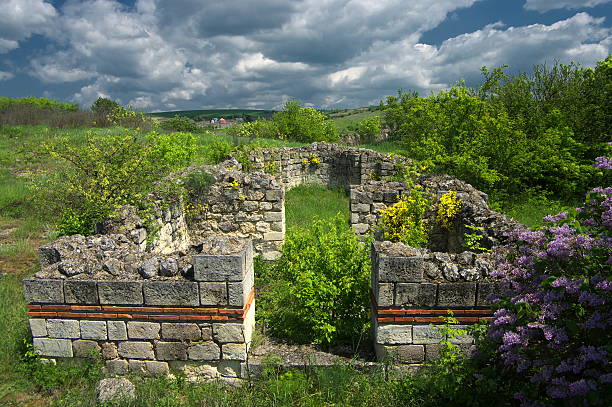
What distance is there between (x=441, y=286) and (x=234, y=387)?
2806 mm

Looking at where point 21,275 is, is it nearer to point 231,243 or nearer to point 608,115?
point 231,243

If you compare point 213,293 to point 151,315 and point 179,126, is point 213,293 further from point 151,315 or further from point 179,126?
point 179,126

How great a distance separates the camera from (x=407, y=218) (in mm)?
7852

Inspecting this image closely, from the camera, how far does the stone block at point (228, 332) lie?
15.4 ft

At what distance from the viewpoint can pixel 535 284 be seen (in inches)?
125

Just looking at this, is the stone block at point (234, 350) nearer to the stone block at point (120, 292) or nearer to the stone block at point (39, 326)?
the stone block at point (120, 292)

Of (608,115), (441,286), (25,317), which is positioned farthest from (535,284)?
(608,115)

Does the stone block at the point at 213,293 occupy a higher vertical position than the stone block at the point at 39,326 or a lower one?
higher

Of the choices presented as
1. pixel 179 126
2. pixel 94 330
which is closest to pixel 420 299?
pixel 94 330

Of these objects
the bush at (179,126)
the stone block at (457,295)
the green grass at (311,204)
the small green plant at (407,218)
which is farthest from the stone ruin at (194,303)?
the bush at (179,126)

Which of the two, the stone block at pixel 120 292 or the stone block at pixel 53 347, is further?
the stone block at pixel 53 347

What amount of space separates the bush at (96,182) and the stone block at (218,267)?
123 inches

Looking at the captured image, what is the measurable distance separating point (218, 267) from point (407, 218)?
456 centimetres

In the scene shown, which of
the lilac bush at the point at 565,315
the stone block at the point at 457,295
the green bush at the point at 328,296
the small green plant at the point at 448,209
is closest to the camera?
the lilac bush at the point at 565,315
